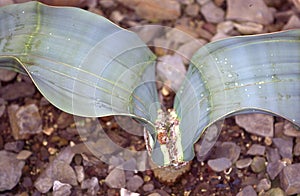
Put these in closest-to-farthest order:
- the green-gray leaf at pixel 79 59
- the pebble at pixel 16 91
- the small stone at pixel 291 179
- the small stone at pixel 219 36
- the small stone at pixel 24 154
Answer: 1. the green-gray leaf at pixel 79 59
2. the small stone at pixel 291 179
3. the small stone at pixel 24 154
4. the pebble at pixel 16 91
5. the small stone at pixel 219 36

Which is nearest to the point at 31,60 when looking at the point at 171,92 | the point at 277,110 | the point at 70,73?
the point at 70,73

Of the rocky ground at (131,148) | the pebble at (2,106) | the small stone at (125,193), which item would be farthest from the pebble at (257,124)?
the pebble at (2,106)

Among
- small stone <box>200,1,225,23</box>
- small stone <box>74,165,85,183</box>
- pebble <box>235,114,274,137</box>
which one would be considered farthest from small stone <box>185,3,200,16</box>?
small stone <box>74,165,85,183</box>

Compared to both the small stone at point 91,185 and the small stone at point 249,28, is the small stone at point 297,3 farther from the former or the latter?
the small stone at point 91,185

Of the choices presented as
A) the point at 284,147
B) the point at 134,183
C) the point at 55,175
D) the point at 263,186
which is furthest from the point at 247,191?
the point at 55,175

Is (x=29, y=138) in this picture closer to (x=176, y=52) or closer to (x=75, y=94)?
(x=75, y=94)

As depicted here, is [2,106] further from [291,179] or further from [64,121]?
[291,179]

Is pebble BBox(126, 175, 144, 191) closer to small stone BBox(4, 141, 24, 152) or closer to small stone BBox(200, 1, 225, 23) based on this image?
small stone BBox(4, 141, 24, 152)

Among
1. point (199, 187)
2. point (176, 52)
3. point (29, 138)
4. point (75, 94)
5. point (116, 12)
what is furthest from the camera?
point (116, 12)
